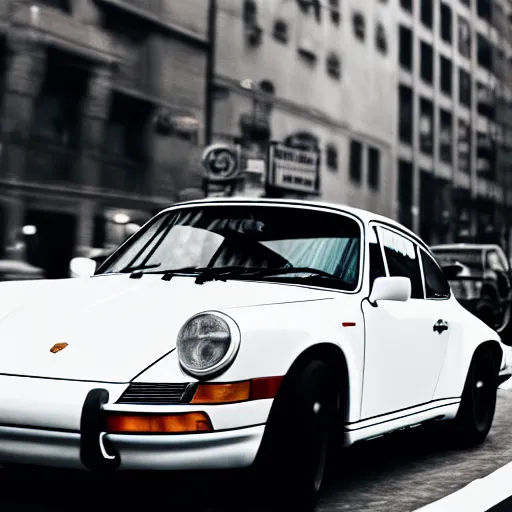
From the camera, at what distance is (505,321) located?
14555 millimetres

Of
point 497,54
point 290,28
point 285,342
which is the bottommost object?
point 285,342

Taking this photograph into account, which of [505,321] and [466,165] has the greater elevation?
[466,165]

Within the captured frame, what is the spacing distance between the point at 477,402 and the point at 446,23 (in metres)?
46.0

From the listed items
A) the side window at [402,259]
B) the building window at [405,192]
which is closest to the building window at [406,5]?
the building window at [405,192]

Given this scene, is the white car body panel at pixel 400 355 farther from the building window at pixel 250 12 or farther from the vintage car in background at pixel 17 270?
the building window at pixel 250 12

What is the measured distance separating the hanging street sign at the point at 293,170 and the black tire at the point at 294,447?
16750 mm

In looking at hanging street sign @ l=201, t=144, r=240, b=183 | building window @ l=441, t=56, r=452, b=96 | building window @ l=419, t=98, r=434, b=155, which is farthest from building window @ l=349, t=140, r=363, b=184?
hanging street sign @ l=201, t=144, r=240, b=183

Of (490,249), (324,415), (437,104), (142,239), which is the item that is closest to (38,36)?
(490,249)

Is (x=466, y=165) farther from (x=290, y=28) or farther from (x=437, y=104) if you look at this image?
(x=290, y=28)

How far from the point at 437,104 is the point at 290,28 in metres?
17.5

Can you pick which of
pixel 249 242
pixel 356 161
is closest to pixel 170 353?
pixel 249 242

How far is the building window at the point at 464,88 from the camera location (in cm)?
5243

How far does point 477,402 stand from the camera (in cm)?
645

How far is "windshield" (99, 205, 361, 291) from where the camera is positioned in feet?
16.8
